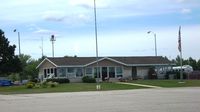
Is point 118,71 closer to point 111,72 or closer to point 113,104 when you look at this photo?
point 111,72

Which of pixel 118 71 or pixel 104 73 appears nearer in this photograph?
pixel 104 73

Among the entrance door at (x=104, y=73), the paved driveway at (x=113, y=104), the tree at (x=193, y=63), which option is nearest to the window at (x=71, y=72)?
the entrance door at (x=104, y=73)

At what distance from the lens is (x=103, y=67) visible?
7506cm

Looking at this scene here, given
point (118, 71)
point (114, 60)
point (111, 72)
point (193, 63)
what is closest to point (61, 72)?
point (111, 72)

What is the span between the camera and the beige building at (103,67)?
7344cm

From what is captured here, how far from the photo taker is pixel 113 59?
249 ft

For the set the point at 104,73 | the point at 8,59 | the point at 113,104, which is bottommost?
the point at 113,104

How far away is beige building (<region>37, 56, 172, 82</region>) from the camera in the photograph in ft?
241

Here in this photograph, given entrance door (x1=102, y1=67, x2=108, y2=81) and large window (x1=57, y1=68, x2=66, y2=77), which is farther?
entrance door (x1=102, y1=67, x2=108, y2=81)

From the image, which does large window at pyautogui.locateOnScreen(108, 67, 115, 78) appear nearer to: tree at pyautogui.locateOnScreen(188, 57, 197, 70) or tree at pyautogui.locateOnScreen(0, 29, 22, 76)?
tree at pyautogui.locateOnScreen(0, 29, 22, 76)

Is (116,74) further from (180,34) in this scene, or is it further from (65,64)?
(180,34)

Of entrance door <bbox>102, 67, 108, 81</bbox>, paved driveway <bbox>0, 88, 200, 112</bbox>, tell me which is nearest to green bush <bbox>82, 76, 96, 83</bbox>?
entrance door <bbox>102, 67, 108, 81</bbox>

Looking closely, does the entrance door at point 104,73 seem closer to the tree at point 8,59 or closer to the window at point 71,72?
the window at point 71,72

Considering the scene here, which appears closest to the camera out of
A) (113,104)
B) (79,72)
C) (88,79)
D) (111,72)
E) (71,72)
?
(113,104)
